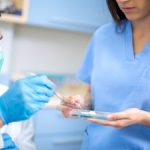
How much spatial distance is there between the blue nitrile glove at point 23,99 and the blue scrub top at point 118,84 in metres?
0.31

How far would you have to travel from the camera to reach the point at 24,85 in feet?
2.74

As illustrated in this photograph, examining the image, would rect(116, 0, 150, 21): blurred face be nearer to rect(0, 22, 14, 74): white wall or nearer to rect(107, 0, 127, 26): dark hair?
rect(107, 0, 127, 26): dark hair

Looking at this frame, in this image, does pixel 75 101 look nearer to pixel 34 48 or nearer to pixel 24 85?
pixel 24 85

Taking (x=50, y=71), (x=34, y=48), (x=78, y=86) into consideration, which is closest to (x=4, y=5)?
(x=34, y=48)

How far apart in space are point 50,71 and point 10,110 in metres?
1.48

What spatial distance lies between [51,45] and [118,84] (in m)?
1.29

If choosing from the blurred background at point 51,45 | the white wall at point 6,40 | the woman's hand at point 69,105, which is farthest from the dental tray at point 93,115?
the white wall at point 6,40

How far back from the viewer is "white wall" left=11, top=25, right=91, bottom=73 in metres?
2.20

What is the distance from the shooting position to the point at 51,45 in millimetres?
2275

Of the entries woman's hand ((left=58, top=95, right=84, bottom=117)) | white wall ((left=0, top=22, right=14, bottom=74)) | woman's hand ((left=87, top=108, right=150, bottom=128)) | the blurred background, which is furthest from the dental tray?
white wall ((left=0, top=22, right=14, bottom=74))

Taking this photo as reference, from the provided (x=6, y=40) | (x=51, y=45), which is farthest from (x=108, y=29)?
(x=51, y=45)

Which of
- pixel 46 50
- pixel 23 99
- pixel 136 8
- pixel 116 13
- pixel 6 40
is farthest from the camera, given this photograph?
pixel 46 50

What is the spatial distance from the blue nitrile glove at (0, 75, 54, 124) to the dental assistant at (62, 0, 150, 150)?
23cm

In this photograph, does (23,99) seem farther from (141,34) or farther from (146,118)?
(141,34)
